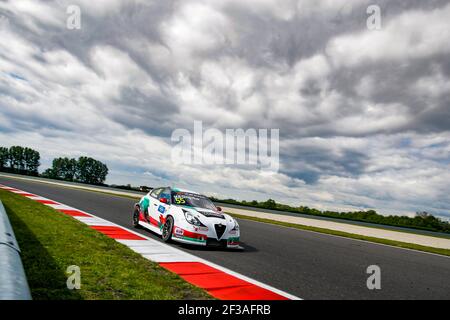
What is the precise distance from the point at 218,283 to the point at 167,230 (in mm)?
3504

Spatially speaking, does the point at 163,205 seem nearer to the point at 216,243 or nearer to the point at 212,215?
the point at 212,215

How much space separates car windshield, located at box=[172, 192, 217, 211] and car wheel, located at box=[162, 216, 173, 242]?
21.6 inches

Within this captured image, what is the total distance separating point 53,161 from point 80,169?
9.45m

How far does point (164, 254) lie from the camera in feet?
22.0

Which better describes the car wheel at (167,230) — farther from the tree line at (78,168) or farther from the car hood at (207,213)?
the tree line at (78,168)

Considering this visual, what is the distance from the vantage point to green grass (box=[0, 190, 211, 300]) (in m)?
3.97

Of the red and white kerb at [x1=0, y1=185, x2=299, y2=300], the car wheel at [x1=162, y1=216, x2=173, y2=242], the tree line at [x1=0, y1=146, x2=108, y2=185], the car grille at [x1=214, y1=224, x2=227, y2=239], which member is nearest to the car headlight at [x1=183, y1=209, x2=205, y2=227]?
the car grille at [x1=214, y1=224, x2=227, y2=239]

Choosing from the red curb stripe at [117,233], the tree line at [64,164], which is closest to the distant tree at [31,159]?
the tree line at [64,164]

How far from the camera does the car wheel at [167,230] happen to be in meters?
8.08

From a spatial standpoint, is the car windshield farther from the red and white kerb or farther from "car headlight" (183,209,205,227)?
the red and white kerb

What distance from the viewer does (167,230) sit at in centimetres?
823

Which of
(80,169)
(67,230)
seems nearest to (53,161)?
(80,169)

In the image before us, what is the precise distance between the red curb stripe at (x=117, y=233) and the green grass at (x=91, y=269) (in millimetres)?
750
